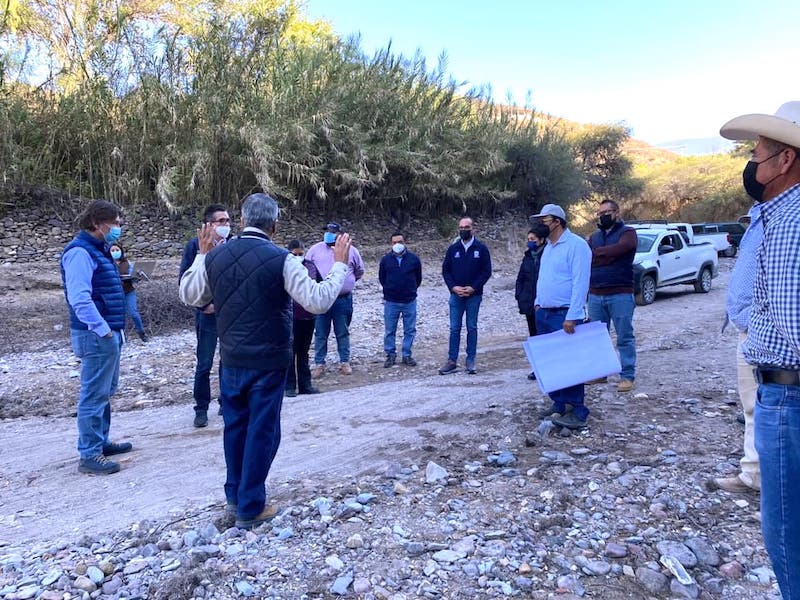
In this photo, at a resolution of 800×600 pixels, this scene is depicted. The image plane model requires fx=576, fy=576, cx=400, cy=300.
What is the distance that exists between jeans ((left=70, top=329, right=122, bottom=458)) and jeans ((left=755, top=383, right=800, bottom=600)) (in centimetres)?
410

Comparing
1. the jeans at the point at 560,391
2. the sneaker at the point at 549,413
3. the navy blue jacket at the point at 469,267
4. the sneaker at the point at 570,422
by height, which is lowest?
the sneaker at the point at 549,413

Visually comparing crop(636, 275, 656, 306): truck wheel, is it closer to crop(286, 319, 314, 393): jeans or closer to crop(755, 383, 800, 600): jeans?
crop(286, 319, 314, 393): jeans

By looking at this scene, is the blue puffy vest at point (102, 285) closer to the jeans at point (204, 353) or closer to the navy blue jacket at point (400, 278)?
the jeans at point (204, 353)

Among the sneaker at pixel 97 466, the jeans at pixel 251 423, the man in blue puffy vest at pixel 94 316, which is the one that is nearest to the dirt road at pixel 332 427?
the sneaker at pixel 97 466

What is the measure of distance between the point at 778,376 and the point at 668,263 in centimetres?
1344

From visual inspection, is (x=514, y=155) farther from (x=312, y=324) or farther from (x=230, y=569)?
(x=230, y=569)

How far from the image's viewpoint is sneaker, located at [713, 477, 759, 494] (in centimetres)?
359

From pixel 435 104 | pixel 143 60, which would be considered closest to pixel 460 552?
pixel 143 60

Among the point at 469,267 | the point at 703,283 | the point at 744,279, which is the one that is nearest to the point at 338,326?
the point at 469,267

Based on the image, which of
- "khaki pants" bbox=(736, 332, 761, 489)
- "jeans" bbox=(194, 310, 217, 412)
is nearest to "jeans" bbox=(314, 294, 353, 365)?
"jeans" bbox=(194, 310, 217, 412)

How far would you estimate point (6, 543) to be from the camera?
3324mm

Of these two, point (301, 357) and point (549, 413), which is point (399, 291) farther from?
point (549, 413)

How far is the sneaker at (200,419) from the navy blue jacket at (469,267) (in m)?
3.35

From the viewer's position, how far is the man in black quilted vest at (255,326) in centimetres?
323
